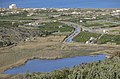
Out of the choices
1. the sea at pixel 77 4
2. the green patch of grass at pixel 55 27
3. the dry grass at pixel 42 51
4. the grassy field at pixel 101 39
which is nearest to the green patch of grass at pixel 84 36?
the grassy field at pixel 101 39

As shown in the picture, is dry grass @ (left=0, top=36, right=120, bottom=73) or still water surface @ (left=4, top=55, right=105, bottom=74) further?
dry grass @ (left=0, top=36, right=120, bottom=73)

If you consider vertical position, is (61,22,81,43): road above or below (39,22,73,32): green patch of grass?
below

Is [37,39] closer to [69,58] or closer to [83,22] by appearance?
[69,58]

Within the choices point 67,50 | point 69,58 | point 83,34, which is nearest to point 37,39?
point 83,34

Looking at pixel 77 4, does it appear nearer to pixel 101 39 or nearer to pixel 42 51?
pixel 101 39

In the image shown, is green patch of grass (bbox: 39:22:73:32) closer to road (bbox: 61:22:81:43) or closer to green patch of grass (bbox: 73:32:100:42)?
road (bbox: 61:22:81:43)

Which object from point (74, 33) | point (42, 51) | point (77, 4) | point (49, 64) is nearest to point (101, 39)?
point (74, 33)

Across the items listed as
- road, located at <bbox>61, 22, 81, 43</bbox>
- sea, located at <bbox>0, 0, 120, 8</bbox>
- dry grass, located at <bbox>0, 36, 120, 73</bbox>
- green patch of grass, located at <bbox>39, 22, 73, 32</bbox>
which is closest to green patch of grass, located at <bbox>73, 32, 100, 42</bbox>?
road, located at <bbox>61, 22, 81, 43</bbox>

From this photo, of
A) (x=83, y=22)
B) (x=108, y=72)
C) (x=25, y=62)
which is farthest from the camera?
(x=83, y=22)

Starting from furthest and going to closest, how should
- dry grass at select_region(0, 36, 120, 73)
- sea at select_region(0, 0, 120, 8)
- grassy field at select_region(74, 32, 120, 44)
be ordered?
1. sea at select_region(0, 0, 120, 8)
2. grassy field at select_region(74, 32, 120, 44)
3. dry grass at select_region(0, 36, 120, 73)
